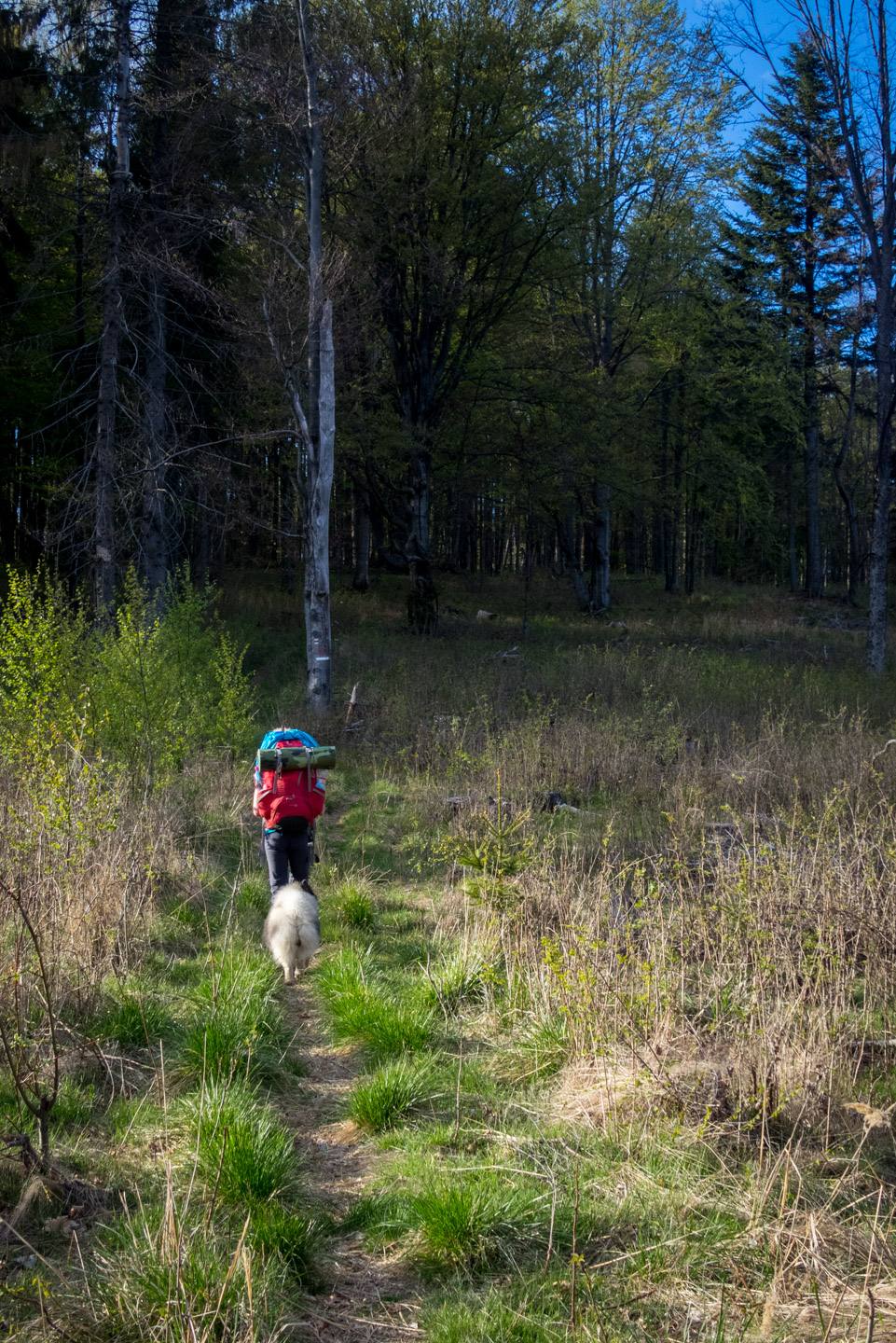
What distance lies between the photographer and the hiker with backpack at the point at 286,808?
5594 millimetres

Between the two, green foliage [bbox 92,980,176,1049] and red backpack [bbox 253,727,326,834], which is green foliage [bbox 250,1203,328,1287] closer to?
green foliage [bbox 92,980,176,1049]

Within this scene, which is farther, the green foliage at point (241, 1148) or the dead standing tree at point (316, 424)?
the dead standing tree at point (316, 424)

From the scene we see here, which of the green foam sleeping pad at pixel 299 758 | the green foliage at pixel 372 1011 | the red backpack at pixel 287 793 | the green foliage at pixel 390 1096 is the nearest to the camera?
the green foliage at pixel 390 1096

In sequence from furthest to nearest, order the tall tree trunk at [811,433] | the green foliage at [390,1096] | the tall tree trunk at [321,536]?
the tall tree trunk at [811,433]
the tall tree trunk at [321,536]
the green foliage at [390,1096]

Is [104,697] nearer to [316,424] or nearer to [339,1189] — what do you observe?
[339,1189]

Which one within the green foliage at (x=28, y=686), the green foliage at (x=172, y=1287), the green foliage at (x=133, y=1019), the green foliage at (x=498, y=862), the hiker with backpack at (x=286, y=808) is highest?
the green foliage at (x=28, y=686)

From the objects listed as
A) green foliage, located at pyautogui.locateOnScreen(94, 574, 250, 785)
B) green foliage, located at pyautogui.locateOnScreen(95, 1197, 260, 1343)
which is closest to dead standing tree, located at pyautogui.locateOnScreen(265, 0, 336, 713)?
green foliage, located at pyautogui.locateOnScreen(94, 574, 250, 785)

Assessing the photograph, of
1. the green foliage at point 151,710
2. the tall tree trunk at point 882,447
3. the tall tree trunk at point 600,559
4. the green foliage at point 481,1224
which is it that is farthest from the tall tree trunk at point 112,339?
the tall tree trunk at point 600,559

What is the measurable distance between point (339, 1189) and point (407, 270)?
1999 cm

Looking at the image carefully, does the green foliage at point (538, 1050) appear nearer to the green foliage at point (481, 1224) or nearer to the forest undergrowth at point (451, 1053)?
the forest undergrowth at point (451, 1053)

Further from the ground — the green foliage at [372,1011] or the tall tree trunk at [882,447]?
the tall tree trunk at [882,447]

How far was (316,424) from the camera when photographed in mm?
12805

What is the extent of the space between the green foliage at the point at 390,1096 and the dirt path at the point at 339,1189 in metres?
0.07

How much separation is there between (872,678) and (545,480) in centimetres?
970
